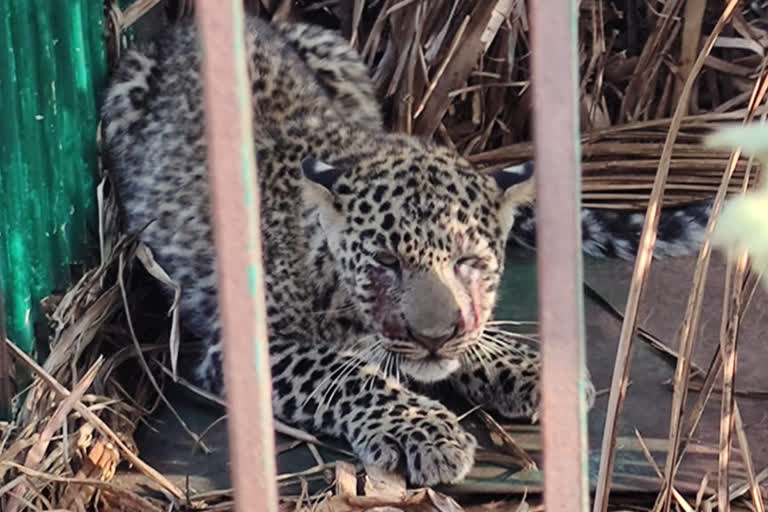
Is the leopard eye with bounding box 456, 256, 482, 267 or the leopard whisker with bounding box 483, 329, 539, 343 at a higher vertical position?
the leopard eye with bounding box 456, 256, 482, 267

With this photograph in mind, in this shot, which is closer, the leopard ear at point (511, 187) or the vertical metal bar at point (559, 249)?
the vertical metal bar at point (559, 249)

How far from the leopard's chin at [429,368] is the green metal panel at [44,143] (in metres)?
0.92

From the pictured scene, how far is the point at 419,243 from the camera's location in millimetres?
2910

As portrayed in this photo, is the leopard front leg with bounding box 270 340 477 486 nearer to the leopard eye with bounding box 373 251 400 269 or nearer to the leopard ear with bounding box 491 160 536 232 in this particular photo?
the leopard eye with bounding box 373 251 400 269

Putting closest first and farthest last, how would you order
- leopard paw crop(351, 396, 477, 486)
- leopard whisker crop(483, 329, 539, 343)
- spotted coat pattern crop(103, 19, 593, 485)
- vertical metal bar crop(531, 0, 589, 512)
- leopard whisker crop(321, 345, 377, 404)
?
1. vertical metal bar crop(531, 0, 589, 512)
2. leopard paw crop(351, 396, 477, 486)
3. spotted coat pattern crop(103, 19, 593, 485)
4. leopard whisker crop(321, 345, 377, 404)
5. leopard whisker crop(483, 329, 539, 343)

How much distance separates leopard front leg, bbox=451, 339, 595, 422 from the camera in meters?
3.08

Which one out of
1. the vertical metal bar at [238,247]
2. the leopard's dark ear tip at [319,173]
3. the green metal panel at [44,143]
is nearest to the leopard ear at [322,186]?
the leopard's dark ear tip at [319,173]

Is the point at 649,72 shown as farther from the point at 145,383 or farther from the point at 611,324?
the point at 145,383

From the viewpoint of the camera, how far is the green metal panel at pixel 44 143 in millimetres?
3172

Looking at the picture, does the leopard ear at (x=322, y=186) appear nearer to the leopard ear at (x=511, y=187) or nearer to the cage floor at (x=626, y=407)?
the leopard ear at (x=511, y=187)

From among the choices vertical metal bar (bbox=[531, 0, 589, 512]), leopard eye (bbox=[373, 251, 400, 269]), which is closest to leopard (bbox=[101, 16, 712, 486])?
leopard eye (bbox=[373, 251, 400, 269])

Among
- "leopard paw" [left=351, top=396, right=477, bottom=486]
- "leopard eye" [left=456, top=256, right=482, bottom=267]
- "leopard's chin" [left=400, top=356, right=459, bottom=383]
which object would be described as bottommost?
"leopard paw" [left=351, top=396, right=477, bottom=486]

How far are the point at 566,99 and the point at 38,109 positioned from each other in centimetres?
235

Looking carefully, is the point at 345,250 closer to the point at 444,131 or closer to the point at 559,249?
the point at 444,131
